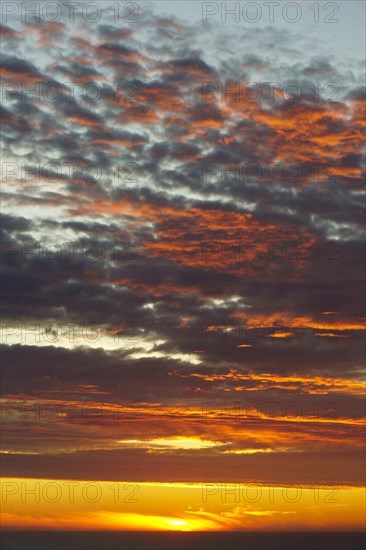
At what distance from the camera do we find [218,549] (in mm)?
173625

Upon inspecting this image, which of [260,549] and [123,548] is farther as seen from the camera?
[123,548]

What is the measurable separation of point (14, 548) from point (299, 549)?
269 feet

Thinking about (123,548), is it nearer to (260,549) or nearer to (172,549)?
(172,549)

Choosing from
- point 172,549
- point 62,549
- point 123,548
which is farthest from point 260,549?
point 62,549

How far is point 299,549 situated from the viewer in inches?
6885

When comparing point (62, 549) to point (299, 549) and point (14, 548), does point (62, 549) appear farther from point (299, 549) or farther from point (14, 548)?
point (299, 549)

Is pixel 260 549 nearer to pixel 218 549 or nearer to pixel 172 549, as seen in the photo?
pixel 218 549

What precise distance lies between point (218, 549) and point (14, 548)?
2412 inches

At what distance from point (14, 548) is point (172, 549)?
47.4 m

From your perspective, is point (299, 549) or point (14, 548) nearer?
point (299, 549)

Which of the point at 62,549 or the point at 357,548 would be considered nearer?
the point at 62,549

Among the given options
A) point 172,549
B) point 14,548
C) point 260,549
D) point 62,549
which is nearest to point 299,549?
point 260,549

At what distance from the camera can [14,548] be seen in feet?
624

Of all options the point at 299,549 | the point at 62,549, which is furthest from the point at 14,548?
the point at 299,549
